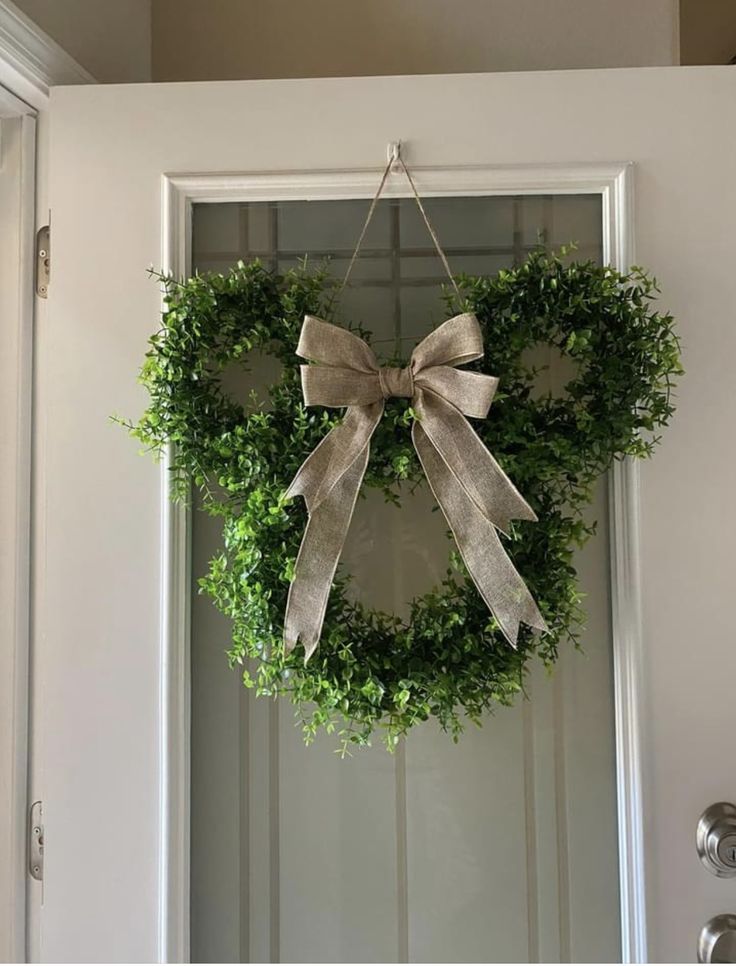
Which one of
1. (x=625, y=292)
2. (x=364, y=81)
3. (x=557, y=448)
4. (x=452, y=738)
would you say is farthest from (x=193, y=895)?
(x=364, y=81)

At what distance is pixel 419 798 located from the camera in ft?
3.23

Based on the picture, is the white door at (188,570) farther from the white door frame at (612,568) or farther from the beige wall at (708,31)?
the beige wall at (708,31)

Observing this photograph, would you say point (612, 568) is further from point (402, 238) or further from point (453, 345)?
point (402, 238)

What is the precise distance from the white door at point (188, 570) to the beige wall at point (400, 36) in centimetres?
28

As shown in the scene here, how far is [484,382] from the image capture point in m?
0.83

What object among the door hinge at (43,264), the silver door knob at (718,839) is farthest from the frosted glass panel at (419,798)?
the door hinge at (43,264)

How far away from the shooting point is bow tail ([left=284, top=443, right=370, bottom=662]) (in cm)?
85

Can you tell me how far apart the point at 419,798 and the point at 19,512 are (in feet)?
2.05

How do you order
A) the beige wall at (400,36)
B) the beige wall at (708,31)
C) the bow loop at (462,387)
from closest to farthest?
the bow loop at (462,387) < the beige wall at (708,31) < the beige wall at (400,36)

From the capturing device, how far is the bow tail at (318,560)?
2.77 ft

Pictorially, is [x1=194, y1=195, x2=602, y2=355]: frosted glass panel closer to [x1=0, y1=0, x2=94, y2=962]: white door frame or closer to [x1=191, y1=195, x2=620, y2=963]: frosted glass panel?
[x1=191, y1=195, x2=620, y2=963]: frosted glass panel

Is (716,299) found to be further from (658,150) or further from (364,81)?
(364,81)

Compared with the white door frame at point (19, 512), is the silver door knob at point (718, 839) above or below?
below

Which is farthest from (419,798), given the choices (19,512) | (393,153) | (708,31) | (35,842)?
(708,31)
